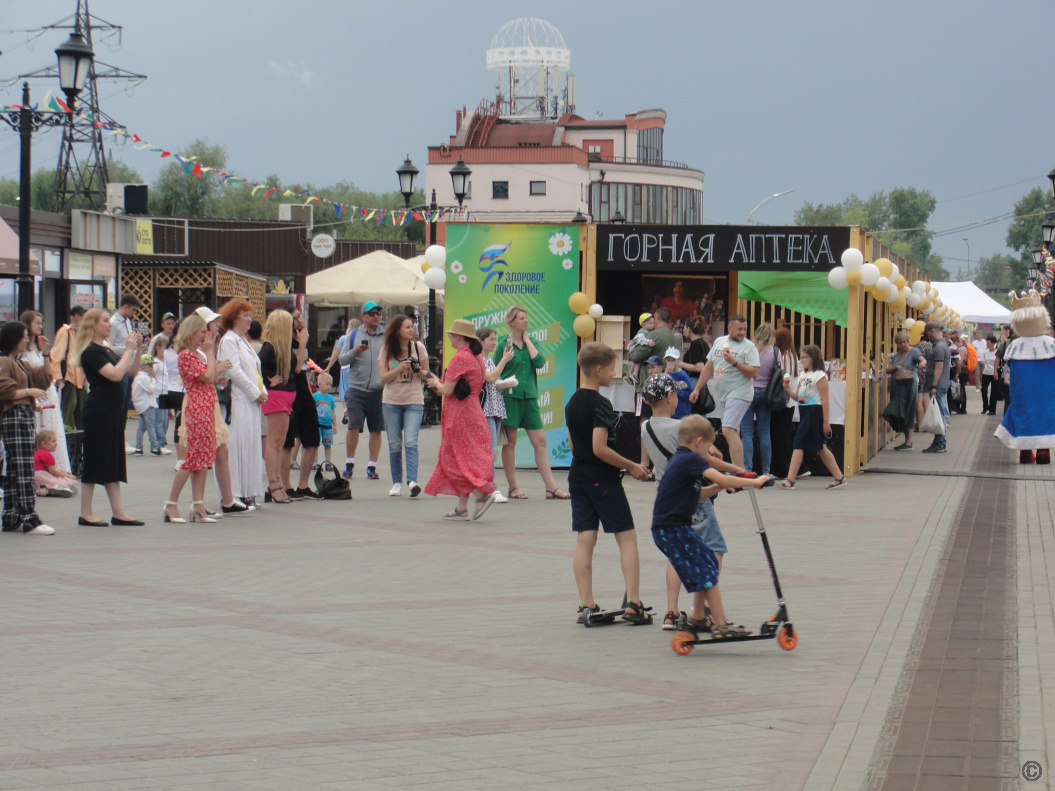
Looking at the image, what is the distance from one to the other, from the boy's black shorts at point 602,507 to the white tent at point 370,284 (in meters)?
17.9

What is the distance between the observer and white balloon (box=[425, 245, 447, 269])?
15.0 m

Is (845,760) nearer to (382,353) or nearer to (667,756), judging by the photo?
(667,756)

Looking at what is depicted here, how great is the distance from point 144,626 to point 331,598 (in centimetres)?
123

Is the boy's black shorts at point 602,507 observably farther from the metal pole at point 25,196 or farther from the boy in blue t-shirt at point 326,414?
the metal pole at point 25,196

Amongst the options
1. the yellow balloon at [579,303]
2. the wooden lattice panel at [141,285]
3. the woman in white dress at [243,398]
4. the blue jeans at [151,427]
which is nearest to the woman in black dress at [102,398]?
the woman in white dress at [243,398]

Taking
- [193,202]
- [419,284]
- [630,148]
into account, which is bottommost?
[419,284]

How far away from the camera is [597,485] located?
23.2ft

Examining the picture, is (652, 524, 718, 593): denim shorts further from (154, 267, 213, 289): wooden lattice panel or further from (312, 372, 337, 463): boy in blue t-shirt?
(154, 267, 213, 289): wooden lattice panel

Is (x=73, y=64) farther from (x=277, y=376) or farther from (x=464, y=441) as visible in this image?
(x=464, y=441)

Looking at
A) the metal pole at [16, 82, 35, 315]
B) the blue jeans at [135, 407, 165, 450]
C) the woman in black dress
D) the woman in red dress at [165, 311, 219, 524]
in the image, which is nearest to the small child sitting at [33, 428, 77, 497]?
the metal pole at [16, 82, 35, 315]

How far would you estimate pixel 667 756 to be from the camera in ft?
15.5

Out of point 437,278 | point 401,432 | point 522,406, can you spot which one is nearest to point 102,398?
point 401,432

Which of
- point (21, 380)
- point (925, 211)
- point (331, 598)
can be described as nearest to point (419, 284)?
point (21, 380)

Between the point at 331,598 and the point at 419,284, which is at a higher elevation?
the point at 419,284
